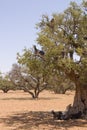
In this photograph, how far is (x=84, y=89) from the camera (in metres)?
23.5

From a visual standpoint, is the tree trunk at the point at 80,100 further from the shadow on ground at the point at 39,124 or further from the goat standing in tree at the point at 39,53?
the goat standing in tree at the point at 39,53

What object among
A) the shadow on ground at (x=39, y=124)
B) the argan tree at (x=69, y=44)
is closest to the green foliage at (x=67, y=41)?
the argan tree at (x=69, y=44)

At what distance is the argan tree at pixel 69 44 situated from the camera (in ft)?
69.1

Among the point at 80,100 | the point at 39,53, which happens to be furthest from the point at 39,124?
the point at 39,53

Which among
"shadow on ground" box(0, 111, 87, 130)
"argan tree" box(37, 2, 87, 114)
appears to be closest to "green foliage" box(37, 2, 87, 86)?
"argan tree" box(37, 2, 87, 114)

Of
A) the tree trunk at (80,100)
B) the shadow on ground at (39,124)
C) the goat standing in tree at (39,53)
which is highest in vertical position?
the goat standing in tree at (39,53)

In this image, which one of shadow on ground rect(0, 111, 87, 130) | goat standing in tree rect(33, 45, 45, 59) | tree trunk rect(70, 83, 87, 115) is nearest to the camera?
shadow on ground rect(0, 111, 87, 130)

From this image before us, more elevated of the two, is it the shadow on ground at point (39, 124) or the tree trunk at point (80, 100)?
the tree trunk at point (80, 100)

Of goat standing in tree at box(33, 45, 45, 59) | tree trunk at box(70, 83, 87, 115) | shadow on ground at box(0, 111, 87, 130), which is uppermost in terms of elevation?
goat standing in tree at box(33, 45, 45, 59)

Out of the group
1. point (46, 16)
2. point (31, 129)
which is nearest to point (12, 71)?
point (46, 16)

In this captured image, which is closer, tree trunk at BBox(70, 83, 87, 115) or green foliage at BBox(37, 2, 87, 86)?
green foliage at BBox(37, 2, 87, 86)

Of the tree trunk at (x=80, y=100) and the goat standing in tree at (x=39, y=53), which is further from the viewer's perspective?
the tree trunk at (x=80, y=100)

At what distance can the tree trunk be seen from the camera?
2311 centimetres

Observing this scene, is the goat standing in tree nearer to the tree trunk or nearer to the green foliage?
the green foliage
